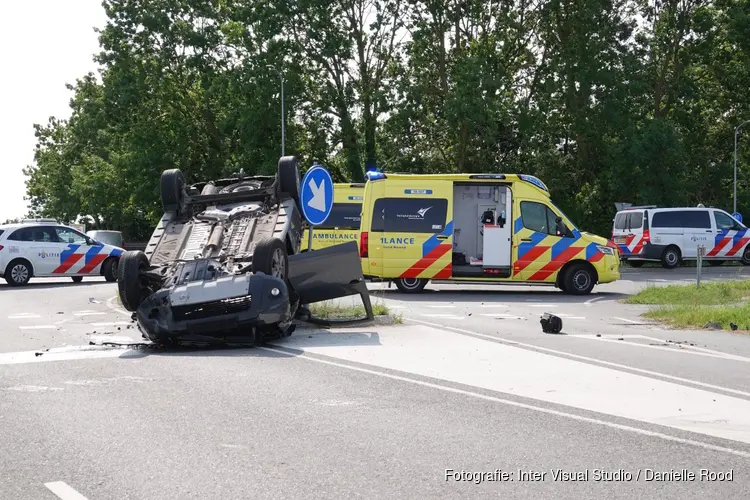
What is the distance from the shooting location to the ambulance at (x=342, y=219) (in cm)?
2423

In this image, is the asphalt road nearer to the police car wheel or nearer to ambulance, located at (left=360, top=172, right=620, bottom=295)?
ambulance, located at (left=360, top=172, right=620, bottom=295)

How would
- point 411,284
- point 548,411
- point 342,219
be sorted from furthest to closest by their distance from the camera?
point 342,219 → point 411,284 → point 548,411

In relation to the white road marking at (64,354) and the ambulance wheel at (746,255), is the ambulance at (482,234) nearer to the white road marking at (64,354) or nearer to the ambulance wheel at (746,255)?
the white road marking at (64,354)

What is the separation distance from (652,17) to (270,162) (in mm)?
17575

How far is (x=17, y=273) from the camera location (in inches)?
1018

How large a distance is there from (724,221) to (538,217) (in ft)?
47.2

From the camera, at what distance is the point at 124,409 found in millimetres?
7488

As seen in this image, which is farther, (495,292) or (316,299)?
(495,292)

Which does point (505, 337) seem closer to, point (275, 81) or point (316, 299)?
point (316, 299)

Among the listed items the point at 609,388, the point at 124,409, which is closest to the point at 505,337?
the point at 609,388

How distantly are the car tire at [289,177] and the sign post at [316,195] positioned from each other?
0.74ft

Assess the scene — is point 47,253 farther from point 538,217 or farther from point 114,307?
point 538,217

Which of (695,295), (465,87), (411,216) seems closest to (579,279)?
(695,295)

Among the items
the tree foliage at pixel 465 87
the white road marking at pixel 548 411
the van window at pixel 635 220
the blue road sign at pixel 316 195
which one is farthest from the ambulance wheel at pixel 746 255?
the white road marking at pixel 548 411
